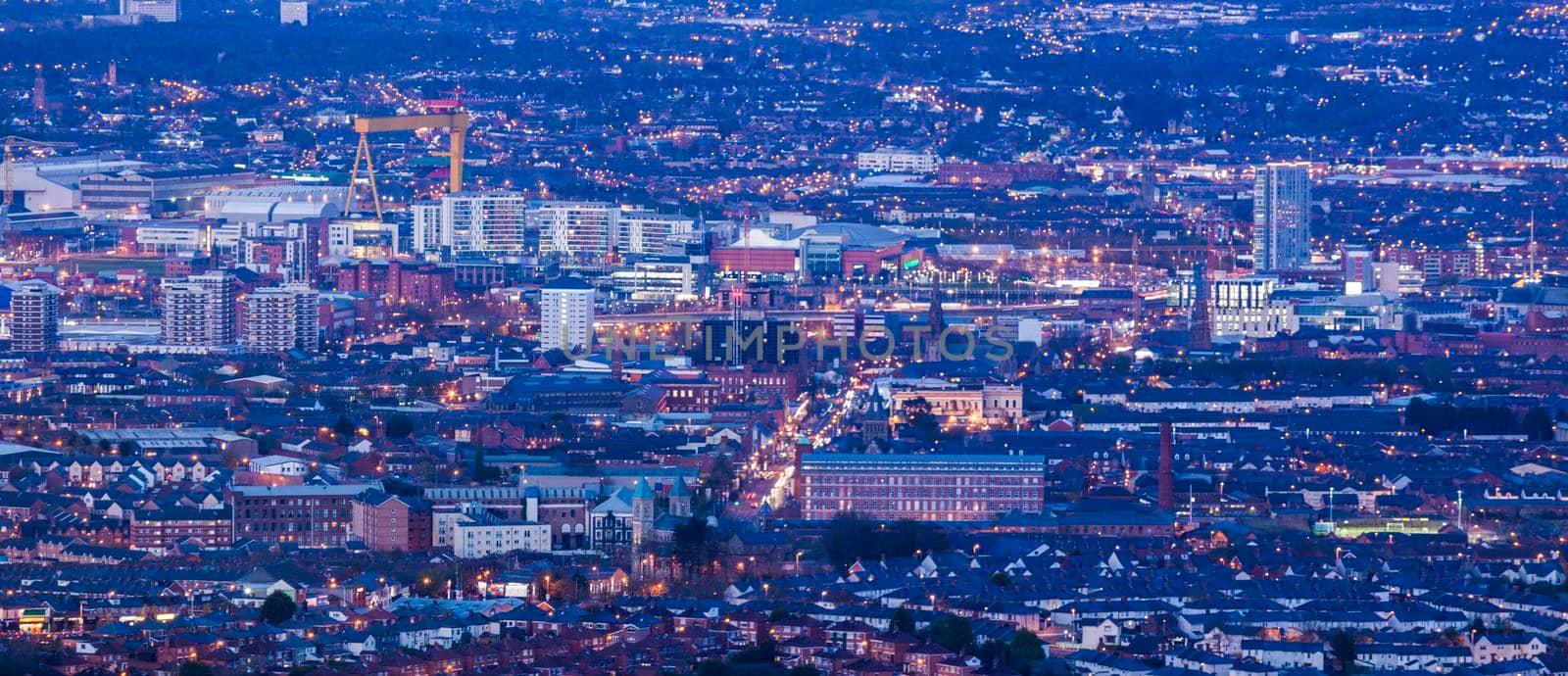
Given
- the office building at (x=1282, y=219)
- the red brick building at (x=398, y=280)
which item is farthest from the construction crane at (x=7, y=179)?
the office building at (x=1282, y=219)

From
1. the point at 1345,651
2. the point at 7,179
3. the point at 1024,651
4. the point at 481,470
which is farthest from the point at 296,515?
the point at 7,179

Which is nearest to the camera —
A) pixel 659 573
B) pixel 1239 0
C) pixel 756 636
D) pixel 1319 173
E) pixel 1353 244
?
pixel 756 636

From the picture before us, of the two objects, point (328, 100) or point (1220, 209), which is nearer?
point (1220, 209)

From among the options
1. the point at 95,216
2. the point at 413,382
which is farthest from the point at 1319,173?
the point at 413,382

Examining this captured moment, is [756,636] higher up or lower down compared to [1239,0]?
lower down

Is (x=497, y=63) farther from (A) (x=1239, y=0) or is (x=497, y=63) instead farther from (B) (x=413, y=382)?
(B) (x=413, y=382)

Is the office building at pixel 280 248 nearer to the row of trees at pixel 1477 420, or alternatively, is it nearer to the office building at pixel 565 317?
the office building at pixel 565 317
